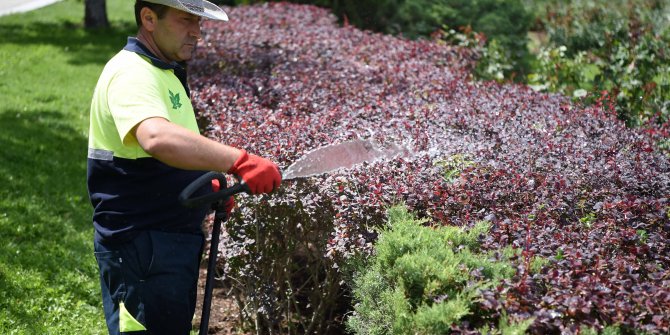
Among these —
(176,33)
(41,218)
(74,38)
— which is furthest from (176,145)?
(74,38)

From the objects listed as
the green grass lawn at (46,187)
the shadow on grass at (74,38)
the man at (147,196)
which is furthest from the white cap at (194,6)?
the shadow on grass at (74,38)

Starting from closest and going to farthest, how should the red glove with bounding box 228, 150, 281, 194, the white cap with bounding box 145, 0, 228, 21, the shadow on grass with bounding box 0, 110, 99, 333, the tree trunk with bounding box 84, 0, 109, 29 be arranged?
1. the red glove with bounding box 228, 150, 281, 194
2. the white cap with bounding box 145, 0, 228, 21
3. the shadow on grass with bounding box 0, 110, 99, 333
4. the tree trunk with bounding box 84, 0, 109, 29

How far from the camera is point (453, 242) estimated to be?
326 centimetres

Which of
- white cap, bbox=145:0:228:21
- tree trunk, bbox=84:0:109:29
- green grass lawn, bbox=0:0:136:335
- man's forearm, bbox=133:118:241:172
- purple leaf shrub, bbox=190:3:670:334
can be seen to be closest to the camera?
man's forearm, bbox=133:118:241:172

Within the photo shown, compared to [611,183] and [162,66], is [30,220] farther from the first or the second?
[611,183]

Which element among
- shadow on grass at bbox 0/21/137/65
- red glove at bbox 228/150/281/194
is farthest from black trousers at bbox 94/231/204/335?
shadow on grass at bbox 0/21/137/65

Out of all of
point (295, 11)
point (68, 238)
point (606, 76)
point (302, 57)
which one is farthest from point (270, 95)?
point (295, 11)

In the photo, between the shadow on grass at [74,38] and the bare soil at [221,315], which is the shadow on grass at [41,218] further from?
the shadow on grass at [74,38]

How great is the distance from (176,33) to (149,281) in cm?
92

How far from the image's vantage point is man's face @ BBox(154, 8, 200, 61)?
311 cm

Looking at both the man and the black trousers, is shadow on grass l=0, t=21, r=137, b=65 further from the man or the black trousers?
the black trousers

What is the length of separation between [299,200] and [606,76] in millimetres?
4394

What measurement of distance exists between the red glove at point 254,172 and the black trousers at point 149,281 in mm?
467

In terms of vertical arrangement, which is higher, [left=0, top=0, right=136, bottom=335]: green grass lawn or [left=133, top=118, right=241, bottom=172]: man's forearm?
[left=133, top=118, right=241, bottom=172]: man's forearm
